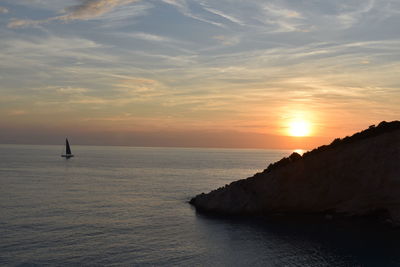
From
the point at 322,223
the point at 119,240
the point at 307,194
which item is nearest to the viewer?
the point at 119,240

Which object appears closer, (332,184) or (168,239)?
(168,239)

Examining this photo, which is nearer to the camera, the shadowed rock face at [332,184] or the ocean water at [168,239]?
the ocean water at [168,239]

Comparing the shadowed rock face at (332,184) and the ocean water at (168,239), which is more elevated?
the shadowed rock face at (332,184)

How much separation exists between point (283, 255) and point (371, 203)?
2448 cm

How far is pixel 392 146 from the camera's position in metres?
55.9

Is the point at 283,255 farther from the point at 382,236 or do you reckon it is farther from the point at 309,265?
the point at 382,236

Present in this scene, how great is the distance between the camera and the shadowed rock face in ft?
180

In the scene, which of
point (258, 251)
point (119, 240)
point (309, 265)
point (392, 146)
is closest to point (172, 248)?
point (119, 240)

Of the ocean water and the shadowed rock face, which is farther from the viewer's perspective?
the shadowed rock face

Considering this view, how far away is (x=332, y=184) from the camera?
5806 centimetres

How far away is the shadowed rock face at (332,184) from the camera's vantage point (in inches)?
2162

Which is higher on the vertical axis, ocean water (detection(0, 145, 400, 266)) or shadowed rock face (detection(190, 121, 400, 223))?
shadowed rock face (detection(190, 121, 400, 223))

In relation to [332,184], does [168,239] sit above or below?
below

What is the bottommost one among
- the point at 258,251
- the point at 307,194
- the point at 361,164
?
the point at 258,251
